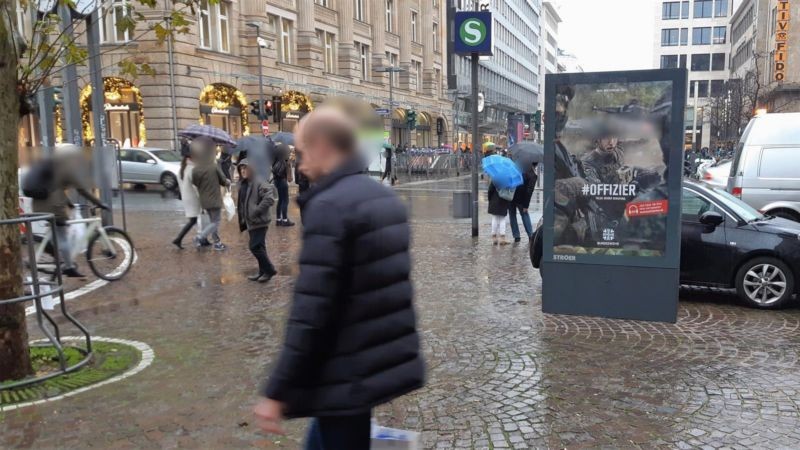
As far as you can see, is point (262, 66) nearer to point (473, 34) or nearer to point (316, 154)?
point (473, 34)

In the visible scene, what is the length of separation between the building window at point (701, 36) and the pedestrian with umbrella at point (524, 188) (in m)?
94.7

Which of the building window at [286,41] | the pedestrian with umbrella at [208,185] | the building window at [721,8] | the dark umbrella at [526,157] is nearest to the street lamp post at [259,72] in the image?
the building window at [286,41]

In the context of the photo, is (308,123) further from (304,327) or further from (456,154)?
(456,154)

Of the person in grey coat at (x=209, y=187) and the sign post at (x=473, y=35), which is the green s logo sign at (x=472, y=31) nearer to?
the sign post at (x=473, y=35)

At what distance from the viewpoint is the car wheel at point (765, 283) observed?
23.4 ft

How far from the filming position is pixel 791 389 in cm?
474

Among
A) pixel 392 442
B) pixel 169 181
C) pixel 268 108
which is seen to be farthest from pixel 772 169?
pixel 268 108

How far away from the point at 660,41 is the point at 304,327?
104013 millimetres

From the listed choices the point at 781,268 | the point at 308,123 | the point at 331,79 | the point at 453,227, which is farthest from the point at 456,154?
the point at 308,123

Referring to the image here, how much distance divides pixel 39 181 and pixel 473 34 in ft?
25.2

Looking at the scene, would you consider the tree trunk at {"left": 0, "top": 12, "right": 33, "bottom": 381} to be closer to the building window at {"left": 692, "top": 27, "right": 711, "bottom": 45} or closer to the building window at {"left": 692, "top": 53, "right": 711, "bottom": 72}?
the building window at {"left": 692, "top": 53, "right": 711, "bottom": 72}

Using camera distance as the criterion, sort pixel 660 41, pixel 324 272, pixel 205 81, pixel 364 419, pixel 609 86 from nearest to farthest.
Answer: pixel 324 272
pixel 364 419
pixel 609 86
pixel 205 81
pixel 660 41

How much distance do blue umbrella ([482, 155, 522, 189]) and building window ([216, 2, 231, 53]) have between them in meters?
25.0

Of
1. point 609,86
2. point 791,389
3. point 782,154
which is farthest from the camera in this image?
point 782,154
